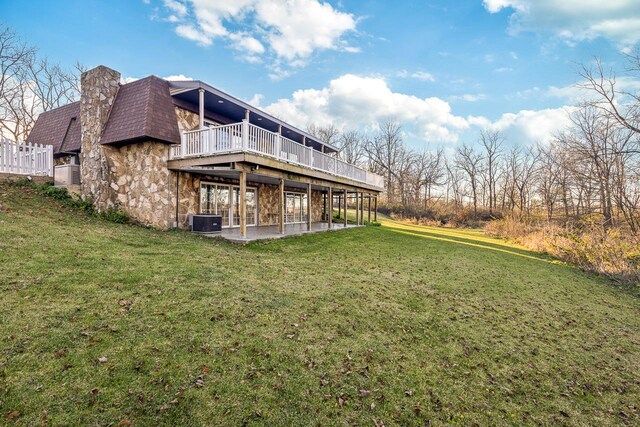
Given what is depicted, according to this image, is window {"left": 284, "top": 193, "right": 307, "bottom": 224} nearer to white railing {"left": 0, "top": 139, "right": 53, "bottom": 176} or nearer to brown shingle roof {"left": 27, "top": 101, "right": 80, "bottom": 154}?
brown shingle roof {"left": 27, "top": 101, "right": 80, "bottom": 154}

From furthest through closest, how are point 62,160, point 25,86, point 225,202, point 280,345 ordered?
point 25,86 < point 62,160 < point 225,202 < point 280,345

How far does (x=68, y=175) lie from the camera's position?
1180 centimetres

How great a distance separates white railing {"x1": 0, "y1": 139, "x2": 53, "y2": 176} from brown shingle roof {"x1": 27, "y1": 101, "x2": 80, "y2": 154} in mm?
1096

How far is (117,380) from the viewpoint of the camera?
263cm

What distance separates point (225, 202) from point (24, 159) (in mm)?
7740

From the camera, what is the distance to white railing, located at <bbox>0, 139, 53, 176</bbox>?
11.1 meters

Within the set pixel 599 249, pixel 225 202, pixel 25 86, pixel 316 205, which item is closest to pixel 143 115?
pixel 225 202

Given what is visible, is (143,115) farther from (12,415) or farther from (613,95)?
(613,95)

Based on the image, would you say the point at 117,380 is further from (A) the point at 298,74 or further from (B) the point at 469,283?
(A) the point at 298,74

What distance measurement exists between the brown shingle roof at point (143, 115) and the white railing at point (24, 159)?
12.0 ft

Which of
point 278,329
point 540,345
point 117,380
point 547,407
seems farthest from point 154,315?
point 540,345

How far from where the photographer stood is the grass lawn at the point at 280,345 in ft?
8.42

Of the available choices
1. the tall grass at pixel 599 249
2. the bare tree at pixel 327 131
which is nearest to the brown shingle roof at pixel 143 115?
the tall grass at pixel 599 249

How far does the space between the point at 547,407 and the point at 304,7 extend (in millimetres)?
13948
